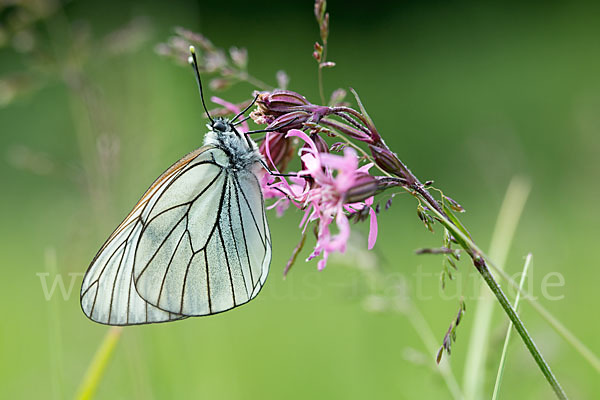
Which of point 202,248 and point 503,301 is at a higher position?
point 202,248

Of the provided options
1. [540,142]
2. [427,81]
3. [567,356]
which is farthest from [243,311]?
[427,81]

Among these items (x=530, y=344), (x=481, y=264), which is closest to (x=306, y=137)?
(x=481, y=264)

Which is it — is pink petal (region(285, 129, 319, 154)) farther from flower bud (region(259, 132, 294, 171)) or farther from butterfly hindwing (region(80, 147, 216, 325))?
butterfly hindwing (region(80, 147, 216, 325))

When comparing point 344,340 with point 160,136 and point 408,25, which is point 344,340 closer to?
point 160,136

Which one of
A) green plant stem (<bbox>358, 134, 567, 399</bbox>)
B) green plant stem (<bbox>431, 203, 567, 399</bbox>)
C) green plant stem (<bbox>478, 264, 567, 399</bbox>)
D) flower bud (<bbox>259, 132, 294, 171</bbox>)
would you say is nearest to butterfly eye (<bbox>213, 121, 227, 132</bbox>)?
flower bud (<bbox>259, 132, 294, 171</bbox>)

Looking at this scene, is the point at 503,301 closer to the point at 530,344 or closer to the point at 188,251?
the point at 530,344

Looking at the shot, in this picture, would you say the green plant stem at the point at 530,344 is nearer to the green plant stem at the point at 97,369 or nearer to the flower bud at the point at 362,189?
the flower bud at the point at 362,189

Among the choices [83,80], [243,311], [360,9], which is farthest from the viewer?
[360,9]
